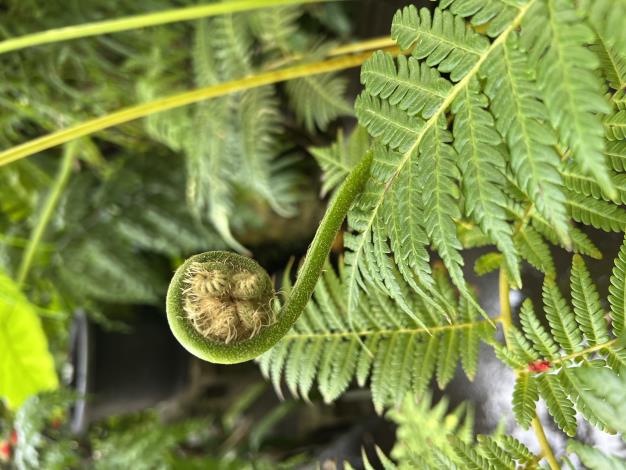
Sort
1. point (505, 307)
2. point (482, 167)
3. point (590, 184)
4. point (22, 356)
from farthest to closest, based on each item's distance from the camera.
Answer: point (22, 356) → point (505, 307) → point (590, 184) → point (482, 167)

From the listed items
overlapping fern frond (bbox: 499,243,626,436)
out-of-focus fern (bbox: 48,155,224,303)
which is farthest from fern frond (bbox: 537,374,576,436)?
out-of-focus fern (bbox: 48,155,224,303)

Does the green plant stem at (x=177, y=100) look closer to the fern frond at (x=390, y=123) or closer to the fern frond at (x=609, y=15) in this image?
the fern frond at (x=390, y=123)

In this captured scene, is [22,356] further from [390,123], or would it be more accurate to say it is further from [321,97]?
[390,123]

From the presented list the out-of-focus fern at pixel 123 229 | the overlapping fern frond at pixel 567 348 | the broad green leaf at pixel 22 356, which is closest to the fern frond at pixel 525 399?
the overlapping fern frond at pixel 567 348

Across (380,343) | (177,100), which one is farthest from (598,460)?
(177,100)

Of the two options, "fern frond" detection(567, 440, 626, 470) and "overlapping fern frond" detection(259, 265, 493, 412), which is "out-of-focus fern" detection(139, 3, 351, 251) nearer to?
"overlapping fern frond" detection(259, 265, 493, 412)

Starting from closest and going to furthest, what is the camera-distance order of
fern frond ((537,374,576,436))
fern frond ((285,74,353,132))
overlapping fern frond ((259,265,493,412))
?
fern frond ((537,374,576,436)) < overlapping fern frond ((259,265,493,412)) < fern frond ((285,74,353,132))
